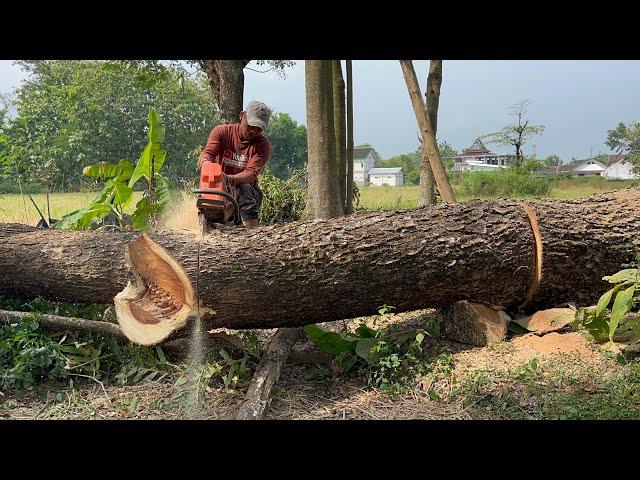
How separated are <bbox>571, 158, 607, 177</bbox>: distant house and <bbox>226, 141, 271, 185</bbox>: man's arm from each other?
3.24 m

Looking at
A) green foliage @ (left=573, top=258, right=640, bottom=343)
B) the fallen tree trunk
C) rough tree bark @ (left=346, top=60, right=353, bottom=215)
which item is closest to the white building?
green foliage @ (left=573, top=258, right=640, bottom=343)

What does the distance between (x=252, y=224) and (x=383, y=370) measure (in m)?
1.35

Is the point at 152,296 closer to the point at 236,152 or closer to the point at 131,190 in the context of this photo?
the point at 236,152

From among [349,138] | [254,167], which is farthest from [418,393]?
[349,138]

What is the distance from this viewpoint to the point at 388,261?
3443 mm

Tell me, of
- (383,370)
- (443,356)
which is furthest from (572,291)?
(383,370)

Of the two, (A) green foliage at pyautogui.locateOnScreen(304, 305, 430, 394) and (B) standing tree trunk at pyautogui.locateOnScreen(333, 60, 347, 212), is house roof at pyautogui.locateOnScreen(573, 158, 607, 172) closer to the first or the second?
(B) standing tree trunk at pyautogui.locateOnScreen(333, 60, 347, 212)

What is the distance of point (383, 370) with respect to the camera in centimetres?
335

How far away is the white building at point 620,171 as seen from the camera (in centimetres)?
510

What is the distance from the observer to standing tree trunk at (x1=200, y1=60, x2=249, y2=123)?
6746 millimetres

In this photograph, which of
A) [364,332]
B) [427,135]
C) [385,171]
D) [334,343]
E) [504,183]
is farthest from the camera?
[385,171]

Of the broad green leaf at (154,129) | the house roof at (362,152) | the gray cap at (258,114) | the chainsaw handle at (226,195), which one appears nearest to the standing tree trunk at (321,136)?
the broad green leaf at (154,129)

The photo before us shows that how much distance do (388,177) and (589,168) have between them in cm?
274

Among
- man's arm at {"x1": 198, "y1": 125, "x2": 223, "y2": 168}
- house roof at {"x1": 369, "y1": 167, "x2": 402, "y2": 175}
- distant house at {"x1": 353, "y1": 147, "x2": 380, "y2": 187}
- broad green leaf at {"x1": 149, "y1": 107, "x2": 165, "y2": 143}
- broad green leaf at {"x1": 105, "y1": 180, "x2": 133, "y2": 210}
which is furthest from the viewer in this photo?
distant house at {"x1": 353, "y1": 147, "x2": 380, "y2": 187}
